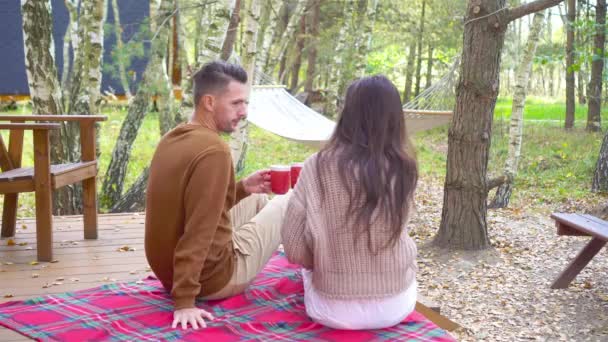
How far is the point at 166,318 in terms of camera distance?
208 centimetres

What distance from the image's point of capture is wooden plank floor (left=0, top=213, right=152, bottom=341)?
2.63 m

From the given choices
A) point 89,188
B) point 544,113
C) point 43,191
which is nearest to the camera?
point 43,191

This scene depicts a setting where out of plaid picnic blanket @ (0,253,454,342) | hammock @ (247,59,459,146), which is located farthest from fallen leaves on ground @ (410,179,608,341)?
plaid picnic blanket @ (0,253,454,342)

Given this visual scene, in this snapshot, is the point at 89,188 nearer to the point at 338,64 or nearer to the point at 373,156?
the point at 373,156

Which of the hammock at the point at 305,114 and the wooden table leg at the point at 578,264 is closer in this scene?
the wooden table leg at the point at 578,264

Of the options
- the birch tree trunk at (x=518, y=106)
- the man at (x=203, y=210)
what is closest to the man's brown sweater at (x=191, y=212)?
the man at (x=203, y=210)

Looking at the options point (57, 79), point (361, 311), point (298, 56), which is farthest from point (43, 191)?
point (298, 56)

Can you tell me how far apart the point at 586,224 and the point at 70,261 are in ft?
8.26

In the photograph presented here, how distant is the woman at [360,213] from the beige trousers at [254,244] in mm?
323

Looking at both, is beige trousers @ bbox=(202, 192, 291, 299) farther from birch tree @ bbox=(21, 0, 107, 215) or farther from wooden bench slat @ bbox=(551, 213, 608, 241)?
birch tree @ bbox=(21, 0, 107, 215)

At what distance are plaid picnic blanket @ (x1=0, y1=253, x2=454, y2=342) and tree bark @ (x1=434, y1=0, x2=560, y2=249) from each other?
2065mm

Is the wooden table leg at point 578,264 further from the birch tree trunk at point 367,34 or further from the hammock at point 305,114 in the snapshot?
the birch tree trunk at point 367,34

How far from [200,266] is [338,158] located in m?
0.52

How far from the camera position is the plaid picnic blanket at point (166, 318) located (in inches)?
76.9
